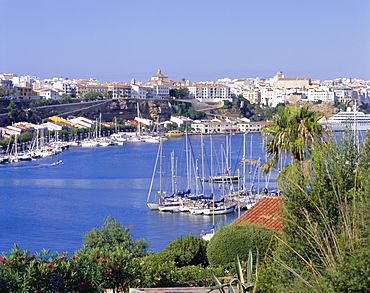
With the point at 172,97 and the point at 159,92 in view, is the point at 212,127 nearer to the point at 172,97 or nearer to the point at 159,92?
the point at 159,92

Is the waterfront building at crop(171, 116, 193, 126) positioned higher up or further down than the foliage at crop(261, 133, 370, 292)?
further down

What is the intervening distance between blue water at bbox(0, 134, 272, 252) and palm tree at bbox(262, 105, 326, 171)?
184 inches

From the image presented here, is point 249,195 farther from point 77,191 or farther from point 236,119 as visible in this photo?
point 236,119

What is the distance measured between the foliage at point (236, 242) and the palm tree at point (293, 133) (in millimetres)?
331

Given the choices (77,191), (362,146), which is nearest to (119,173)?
(77,191)

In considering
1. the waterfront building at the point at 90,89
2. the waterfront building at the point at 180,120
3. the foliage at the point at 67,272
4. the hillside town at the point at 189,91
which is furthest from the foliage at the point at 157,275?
the waterfront building at the point at 90,89

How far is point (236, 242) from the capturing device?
11.7 feet

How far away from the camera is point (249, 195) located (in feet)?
39.4

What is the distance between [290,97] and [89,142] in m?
23.1

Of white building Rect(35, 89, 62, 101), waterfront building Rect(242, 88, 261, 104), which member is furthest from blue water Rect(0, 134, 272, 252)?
waterfront building Rect(242, 88, 261, 104)

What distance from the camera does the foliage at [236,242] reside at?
3484 millimetres

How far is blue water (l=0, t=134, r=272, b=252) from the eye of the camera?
9438 millimetres

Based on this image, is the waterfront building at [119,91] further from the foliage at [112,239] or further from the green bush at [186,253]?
the green bush at [186,253]

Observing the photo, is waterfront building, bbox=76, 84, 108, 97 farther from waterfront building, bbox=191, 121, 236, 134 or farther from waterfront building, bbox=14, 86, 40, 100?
waterfront building, bbox=191, 121, 236, 134
